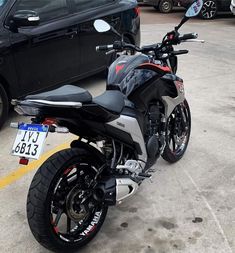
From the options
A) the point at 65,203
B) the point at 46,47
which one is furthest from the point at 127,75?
the point at 46,47

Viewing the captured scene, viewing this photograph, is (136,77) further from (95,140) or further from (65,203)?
(65,203)

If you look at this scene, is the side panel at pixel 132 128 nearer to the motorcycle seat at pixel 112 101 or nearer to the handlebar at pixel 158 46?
the motorcycle seat at pixel 112 101

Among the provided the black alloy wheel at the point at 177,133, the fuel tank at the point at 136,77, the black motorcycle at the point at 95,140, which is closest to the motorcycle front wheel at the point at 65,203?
the black motorcycle at the point at 95,140

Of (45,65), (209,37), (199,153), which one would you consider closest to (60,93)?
(199,153)

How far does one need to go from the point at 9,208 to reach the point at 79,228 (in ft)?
2.60

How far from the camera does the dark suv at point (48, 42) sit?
4672 millimetres

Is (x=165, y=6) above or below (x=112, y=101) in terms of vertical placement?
below

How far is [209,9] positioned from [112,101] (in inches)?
447

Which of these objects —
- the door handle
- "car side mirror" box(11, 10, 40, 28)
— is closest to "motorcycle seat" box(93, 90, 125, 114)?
"car side mirror" box(11, 10, 40, 28)

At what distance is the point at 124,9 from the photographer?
21.9 ft

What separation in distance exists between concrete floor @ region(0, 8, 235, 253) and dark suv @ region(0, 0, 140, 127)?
2.08 ft

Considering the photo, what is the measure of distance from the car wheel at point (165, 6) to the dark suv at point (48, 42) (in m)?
9.12

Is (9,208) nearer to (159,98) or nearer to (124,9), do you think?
(159,98)

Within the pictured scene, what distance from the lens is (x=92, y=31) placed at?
595 centimetres
